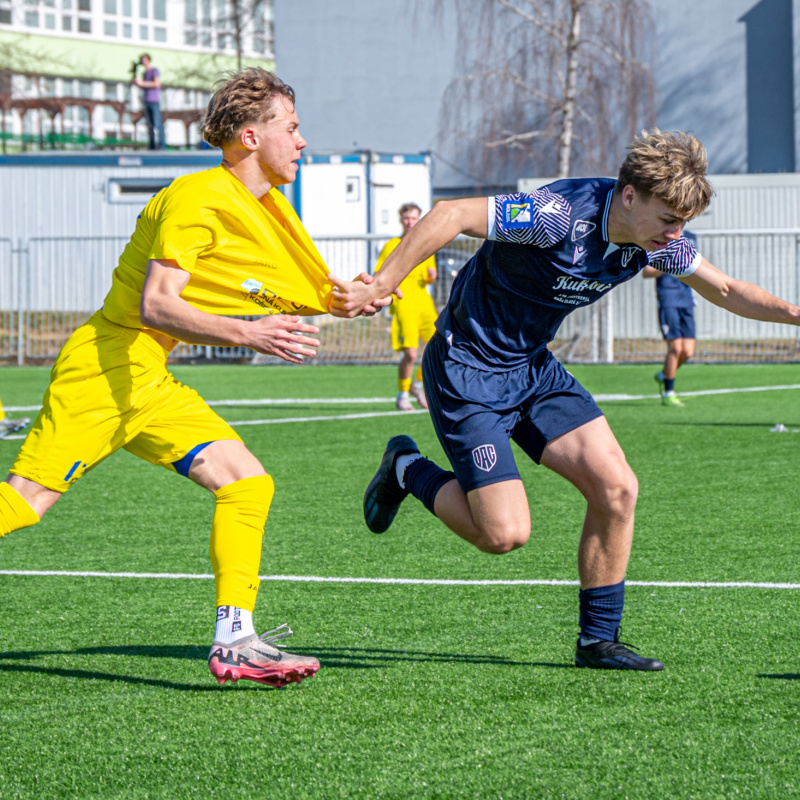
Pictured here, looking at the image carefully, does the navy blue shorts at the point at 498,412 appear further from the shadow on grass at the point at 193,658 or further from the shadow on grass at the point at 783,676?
the shadow on grass at the point at 783,676

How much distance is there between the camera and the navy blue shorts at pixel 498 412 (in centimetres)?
464

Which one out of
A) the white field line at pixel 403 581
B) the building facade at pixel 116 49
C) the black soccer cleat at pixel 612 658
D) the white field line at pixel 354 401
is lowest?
the black soccer cleat at pixel 612 658

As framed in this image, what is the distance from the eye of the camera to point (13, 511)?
4402 mm

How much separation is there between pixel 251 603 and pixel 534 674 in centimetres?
101

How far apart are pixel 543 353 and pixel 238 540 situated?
136 centimetres

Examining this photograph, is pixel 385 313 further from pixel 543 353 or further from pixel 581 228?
pixel 581 228

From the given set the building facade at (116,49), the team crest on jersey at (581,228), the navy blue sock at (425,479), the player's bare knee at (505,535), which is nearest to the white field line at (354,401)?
the navy blue sock at (425,479)

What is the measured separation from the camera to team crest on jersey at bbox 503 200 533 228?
4258 millimetres

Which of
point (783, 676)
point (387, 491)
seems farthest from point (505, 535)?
point (783, 676)

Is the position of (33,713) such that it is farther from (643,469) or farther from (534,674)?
(643,469)

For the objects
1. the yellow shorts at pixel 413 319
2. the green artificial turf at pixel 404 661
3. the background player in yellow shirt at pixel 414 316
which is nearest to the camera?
the green artificial turf at pixel 404 661

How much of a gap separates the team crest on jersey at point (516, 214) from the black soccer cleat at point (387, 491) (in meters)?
1.41

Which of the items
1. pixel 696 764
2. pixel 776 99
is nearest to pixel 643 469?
pixel 696 764

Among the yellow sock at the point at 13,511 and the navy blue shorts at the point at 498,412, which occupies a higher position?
the navy blue shorts at the point at 498,412
